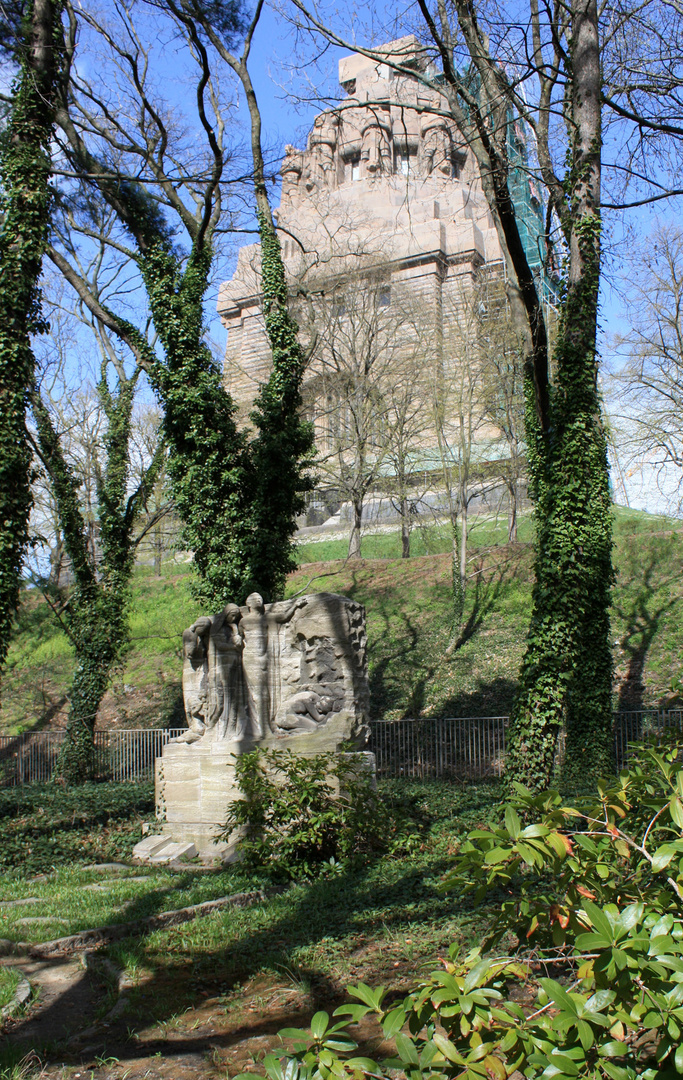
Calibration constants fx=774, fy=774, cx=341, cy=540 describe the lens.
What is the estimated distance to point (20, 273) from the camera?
11.0 meters

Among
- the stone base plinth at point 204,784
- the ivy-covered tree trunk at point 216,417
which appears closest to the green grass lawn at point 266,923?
the stone base plinth at point 204,784

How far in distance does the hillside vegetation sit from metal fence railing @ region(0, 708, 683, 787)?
127cm

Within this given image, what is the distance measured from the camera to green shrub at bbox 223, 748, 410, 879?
25.9ft

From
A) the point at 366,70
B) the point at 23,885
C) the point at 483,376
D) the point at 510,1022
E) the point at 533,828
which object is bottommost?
the point at 23,885

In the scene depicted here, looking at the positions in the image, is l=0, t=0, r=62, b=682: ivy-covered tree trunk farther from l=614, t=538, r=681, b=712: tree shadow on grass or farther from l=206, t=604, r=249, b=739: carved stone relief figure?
l=614, t=538, r=681, b=712: tree shadow on grass

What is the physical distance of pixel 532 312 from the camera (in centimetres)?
1130

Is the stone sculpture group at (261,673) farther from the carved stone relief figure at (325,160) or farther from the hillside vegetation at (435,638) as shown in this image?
the carved stone relief figure at (325,160)

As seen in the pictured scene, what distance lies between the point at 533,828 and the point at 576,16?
33.4ft

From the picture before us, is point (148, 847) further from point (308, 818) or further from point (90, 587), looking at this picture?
point (90, 587)

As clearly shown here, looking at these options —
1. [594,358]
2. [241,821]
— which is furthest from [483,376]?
[241,821]

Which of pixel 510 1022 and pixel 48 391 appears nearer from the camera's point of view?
pixel 510 1022

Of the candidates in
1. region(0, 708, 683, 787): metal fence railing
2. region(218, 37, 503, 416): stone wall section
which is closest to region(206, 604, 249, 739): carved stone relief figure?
region(0, 708, 683, 787): metal fence railing

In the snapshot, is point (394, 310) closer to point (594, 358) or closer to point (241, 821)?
point (594, 358)

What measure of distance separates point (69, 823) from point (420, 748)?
275 inches
